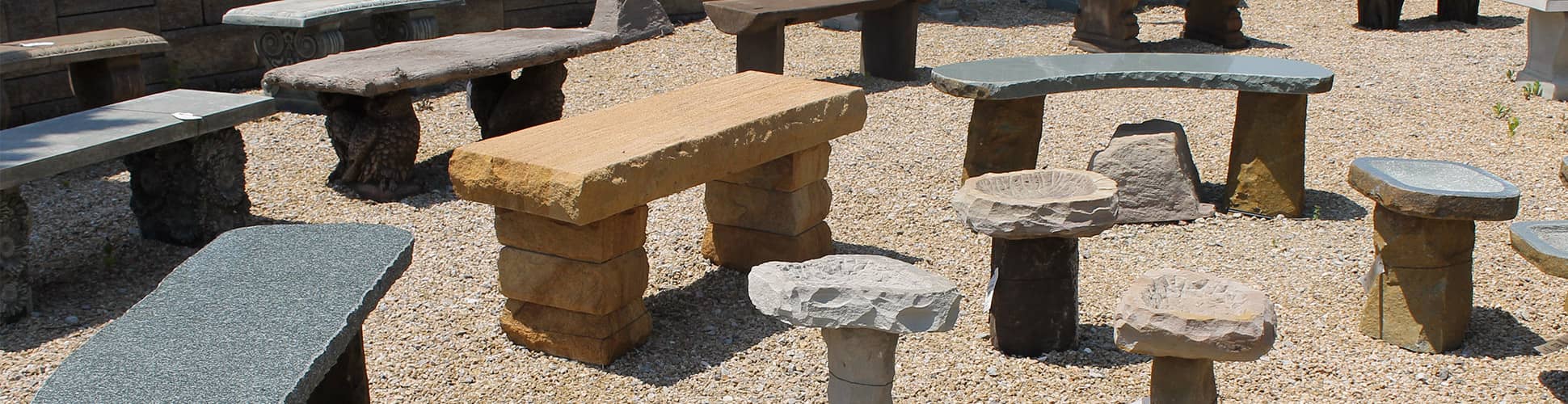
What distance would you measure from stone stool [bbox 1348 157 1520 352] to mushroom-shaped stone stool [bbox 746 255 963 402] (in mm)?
1747

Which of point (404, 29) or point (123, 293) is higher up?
point (404, 29)

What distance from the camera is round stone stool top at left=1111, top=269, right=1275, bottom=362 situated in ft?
11.0

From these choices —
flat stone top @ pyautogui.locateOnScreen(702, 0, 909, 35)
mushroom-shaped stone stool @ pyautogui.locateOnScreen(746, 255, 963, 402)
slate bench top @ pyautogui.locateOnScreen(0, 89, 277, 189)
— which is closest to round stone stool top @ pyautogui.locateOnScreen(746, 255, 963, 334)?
mushroom-shaped stone stool @ pyautogui.locateOnScreen(746, 255, 963, 402)

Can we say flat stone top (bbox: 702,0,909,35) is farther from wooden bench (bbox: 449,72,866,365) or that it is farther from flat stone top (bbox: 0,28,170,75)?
flat stone top (bbox: 0,28,170,75)

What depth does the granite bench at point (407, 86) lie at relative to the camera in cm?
594

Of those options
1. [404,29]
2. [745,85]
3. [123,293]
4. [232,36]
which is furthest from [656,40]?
[123,293]

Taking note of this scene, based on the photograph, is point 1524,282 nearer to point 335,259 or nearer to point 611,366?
point 611,366

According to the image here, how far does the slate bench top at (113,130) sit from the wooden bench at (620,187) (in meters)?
1.58

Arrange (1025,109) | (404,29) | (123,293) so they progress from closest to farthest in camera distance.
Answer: (123,293) → (1025,109) → (404,29)

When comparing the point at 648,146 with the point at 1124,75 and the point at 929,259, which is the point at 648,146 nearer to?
the point at 929,259

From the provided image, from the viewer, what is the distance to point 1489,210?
4.14m

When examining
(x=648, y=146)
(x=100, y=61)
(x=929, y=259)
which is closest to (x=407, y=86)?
(x=100, y=61)

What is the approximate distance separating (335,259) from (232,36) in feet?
17.7

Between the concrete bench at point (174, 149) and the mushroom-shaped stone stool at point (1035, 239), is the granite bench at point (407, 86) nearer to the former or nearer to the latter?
the concrete bench at point (174, 149)
